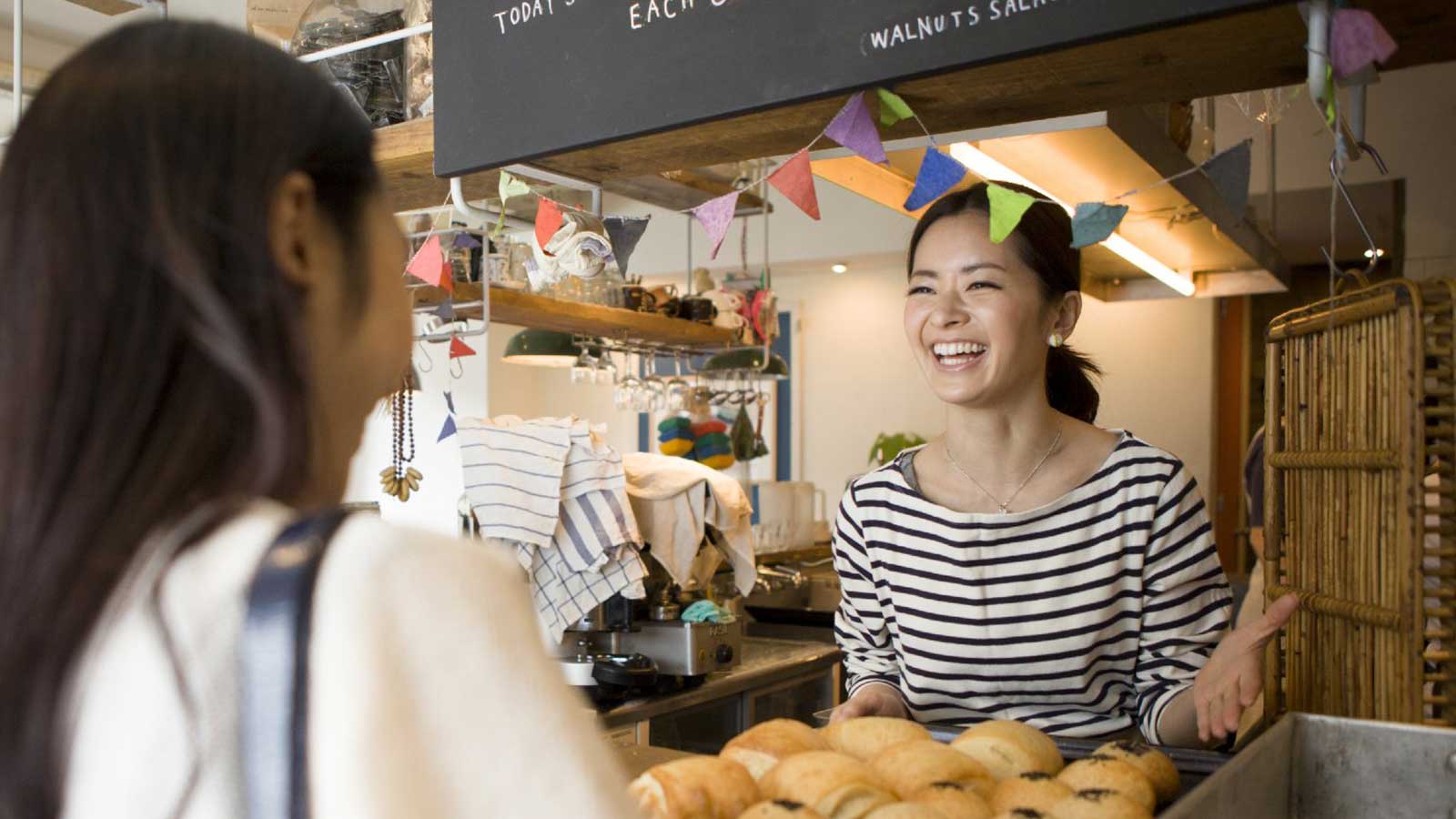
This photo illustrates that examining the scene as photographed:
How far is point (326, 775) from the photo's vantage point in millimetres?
485

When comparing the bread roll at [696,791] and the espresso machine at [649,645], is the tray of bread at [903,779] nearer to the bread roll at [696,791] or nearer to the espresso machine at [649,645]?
the bread roll at [696,791]

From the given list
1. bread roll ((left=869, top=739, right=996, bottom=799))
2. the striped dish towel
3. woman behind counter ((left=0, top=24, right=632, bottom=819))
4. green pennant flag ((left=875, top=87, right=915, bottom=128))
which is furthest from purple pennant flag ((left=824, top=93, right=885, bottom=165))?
the striped dish towel

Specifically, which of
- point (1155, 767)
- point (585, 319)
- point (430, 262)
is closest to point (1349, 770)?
point (1155, 767)

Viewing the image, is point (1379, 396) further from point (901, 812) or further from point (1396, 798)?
point (901, 812)

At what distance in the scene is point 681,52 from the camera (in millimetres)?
1373

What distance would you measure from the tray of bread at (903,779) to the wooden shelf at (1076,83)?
2.16 feet

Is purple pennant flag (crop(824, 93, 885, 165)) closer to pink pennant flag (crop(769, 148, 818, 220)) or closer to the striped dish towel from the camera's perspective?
pink pennant flag (crop(769, 148, 818, 220))

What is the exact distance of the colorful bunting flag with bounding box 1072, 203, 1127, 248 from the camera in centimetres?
134

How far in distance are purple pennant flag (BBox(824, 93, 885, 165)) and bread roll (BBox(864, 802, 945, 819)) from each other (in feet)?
2.24

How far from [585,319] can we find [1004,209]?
2.76 m

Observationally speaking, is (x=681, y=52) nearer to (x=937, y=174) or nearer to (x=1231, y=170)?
(x=937, y=174)

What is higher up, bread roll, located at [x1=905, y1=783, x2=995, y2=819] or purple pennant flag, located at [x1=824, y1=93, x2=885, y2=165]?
purple pennant flag, located at [x1=824, y1=93, x2=885, y2=165]

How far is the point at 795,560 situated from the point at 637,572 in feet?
6.75

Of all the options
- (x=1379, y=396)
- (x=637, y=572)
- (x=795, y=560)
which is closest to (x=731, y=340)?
(x=795, y=560)
